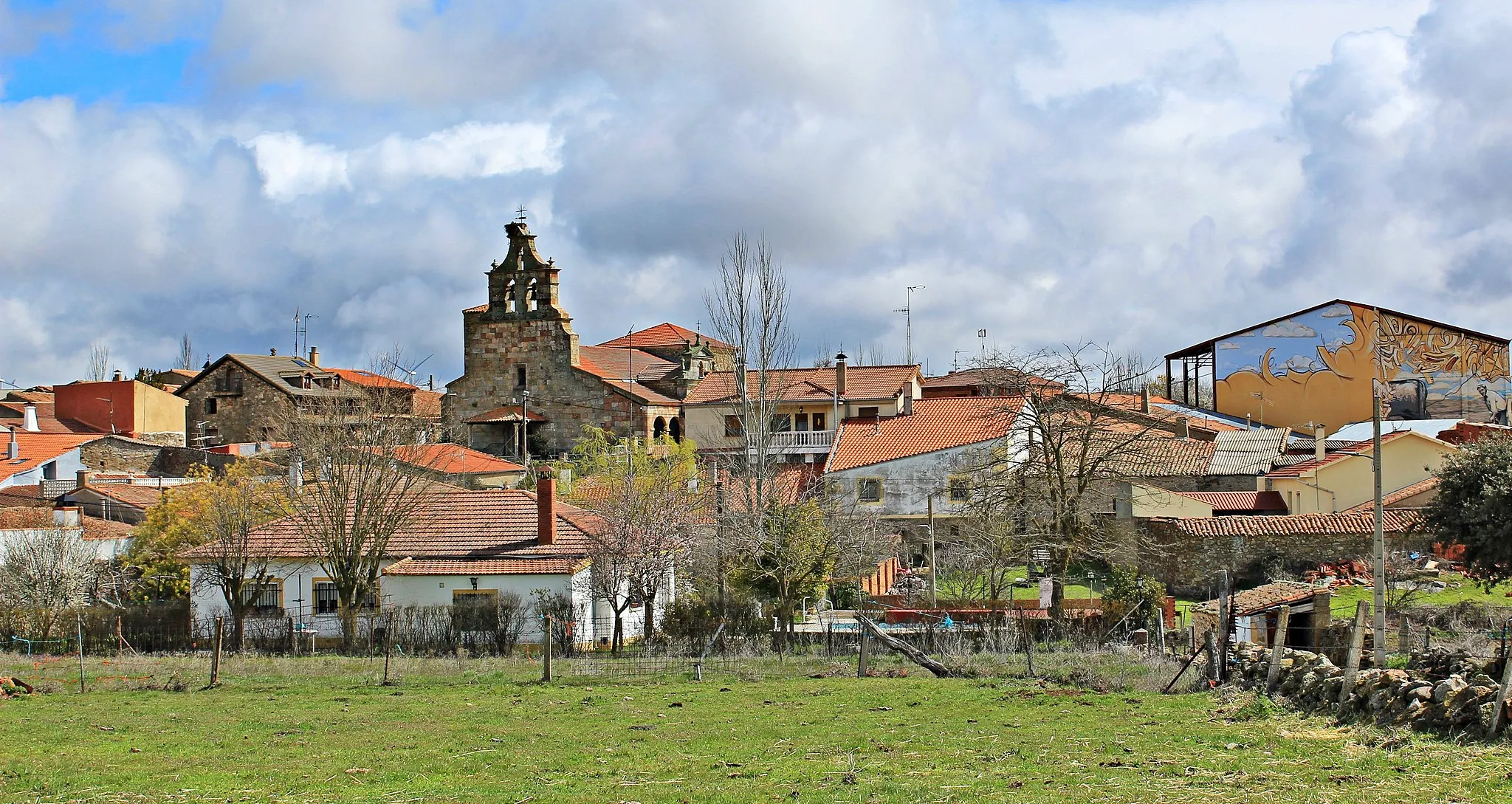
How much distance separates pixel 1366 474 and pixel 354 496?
106 ft

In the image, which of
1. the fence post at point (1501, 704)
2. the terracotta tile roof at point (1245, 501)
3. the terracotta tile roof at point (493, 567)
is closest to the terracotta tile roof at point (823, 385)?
the terracotta tile roof at point (1245, 501)

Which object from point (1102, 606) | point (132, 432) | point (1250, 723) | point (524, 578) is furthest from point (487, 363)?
point (1250, 723)

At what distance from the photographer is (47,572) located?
34062 millimetres

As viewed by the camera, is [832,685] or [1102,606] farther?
[1102,606]

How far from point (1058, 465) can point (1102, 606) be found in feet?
11.4

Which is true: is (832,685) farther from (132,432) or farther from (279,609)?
(132,432)

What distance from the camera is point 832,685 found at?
22.9 metres

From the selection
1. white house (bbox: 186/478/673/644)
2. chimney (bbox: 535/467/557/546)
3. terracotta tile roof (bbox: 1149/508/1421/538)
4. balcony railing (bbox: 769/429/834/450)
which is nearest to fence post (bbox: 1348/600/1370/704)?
white house (bbox: 186/478/673/644)

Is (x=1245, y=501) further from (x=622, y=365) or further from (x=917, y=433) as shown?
(x=622, y=365)

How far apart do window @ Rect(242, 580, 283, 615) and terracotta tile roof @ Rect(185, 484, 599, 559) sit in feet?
2.53

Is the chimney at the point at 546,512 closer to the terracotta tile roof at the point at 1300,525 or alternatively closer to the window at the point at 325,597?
the window at the point at 325,597

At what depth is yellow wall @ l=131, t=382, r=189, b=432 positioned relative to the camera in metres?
69.9

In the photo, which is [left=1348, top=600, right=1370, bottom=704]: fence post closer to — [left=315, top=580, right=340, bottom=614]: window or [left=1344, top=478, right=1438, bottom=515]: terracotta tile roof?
[left=315, top=580, right=340, bottom=614]: window

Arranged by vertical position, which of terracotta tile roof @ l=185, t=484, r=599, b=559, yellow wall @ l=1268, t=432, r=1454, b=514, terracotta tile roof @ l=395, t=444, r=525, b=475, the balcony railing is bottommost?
terracotta tile roof @ l=185, t=484, r=599, b=559
